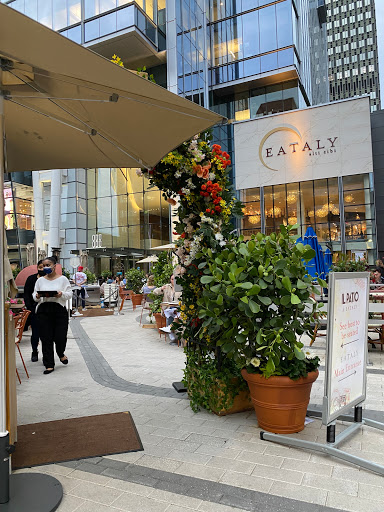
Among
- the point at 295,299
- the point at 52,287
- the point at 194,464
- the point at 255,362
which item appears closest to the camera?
the point at 194,464

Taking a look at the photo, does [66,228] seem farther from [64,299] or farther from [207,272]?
[207,272]

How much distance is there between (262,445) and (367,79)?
11689cm

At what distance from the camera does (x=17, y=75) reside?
2.79 meters

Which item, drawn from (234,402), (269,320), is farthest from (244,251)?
(234,402)

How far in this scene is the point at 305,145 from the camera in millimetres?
24062

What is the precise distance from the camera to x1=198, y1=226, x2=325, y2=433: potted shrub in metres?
3.28

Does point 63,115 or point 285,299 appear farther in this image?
point 63,115

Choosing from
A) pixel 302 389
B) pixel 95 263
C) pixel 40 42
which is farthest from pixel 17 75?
pixel 95 263

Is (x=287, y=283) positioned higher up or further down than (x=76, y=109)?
further down

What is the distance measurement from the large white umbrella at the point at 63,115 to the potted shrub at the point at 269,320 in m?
1.30

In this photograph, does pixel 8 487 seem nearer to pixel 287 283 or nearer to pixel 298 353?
pixel 298 353

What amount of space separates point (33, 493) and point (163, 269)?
8.11 m

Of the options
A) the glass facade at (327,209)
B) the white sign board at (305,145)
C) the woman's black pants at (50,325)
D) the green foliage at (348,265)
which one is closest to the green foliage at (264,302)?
the woman's black pants at (50,325)

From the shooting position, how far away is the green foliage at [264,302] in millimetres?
3277
